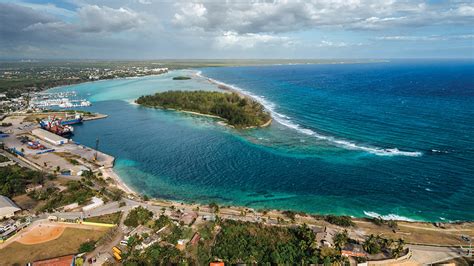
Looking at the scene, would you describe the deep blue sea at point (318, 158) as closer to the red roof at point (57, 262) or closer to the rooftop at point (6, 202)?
the rooftop at point (6, 202)

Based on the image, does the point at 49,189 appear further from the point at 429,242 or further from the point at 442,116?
the point at 442,116

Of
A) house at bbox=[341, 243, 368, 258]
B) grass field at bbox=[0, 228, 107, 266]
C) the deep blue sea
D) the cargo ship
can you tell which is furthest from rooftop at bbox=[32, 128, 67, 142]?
house at bbox=[341, 243, 368, 258]

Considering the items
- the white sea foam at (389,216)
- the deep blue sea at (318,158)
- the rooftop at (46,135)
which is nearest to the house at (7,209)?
the deep blue sea at (318,158)

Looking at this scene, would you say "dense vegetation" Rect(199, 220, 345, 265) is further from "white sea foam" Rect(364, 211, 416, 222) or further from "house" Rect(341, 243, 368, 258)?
"white sea foam" Rect(364, 211, 416, 222)

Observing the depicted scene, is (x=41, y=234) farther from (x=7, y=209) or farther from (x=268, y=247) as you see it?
(x=268, y=247)

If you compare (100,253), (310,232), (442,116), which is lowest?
(100,253)

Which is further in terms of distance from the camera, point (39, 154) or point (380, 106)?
point (380, 106)

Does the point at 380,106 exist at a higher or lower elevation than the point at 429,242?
higher

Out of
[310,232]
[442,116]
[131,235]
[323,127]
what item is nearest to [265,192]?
[310,232]

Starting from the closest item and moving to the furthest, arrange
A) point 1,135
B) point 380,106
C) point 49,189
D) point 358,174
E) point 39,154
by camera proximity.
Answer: point 49,189
point 358,174
point 39,154
point 1,135
point 380,106
